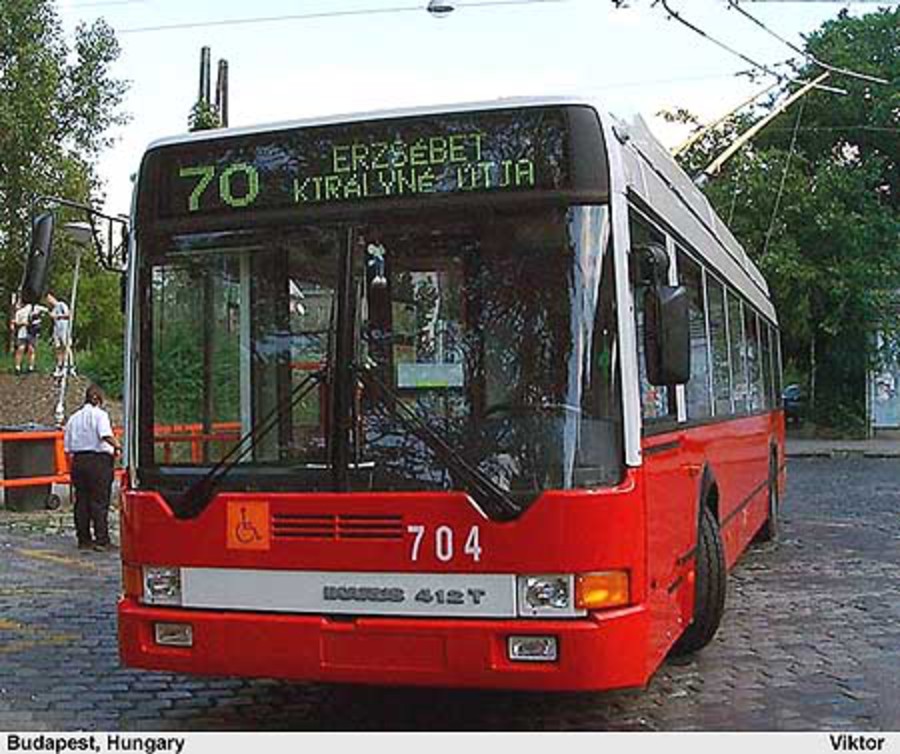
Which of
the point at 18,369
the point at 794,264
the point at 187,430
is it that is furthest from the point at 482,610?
the point at 794,264

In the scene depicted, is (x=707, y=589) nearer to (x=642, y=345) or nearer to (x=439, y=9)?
(x=642, y=345)

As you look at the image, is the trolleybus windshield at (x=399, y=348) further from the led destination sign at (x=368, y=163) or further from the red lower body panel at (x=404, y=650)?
the red lower body panel at (x=404, y=650)

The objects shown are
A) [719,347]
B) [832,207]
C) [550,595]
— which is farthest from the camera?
[832,207]

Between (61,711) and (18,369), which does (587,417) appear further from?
(18,369)

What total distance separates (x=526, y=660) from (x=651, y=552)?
32.0 inches

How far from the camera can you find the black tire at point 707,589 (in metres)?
8.33

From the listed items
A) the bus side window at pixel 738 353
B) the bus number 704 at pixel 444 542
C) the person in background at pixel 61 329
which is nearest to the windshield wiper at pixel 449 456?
the bus number 704 at pixel 444 542

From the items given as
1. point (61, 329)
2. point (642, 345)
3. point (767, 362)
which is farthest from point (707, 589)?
point (61, 329)

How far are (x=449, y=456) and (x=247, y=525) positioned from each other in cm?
98

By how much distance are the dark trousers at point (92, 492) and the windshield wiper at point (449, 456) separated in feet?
27.4

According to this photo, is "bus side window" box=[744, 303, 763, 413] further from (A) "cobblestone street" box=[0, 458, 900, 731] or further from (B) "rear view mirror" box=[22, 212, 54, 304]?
(B) "rear view mirror" box=[22, 212, 54, 304]

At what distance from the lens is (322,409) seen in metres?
6.32

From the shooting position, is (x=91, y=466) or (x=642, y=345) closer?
(x=642, y=345)

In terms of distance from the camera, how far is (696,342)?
28.9ft
